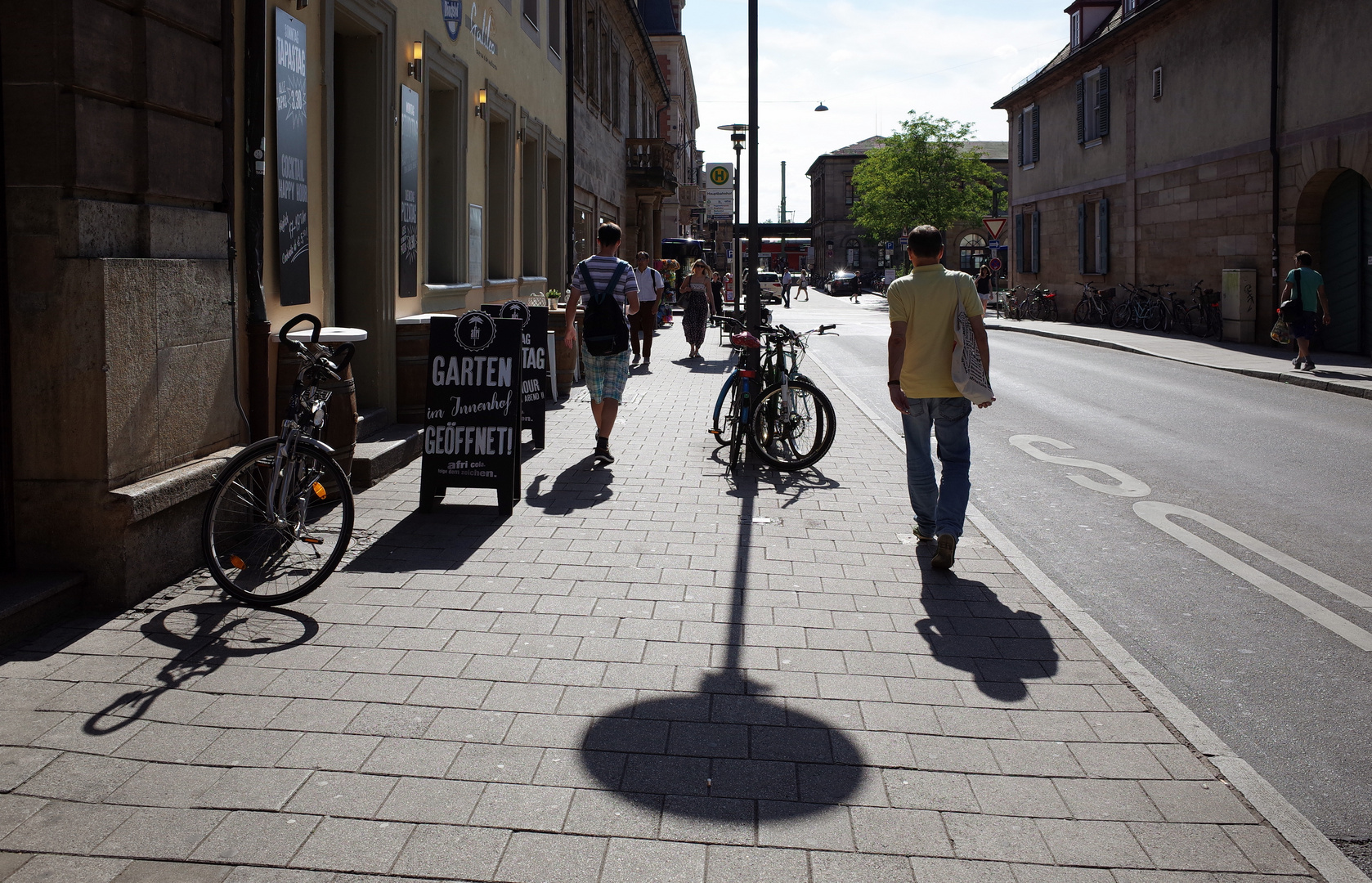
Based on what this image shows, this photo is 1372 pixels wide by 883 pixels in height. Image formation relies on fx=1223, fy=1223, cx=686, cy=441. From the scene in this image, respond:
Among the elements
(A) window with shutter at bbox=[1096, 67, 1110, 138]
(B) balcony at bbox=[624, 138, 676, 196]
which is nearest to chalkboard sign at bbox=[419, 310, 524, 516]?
(B) balcony at bbox=[624, 138, 676, 196]

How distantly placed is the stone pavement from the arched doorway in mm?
18023

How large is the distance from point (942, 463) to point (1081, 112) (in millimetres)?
31941

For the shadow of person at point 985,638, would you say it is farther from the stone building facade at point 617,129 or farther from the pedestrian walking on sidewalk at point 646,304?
the stone building facade at point 617,129

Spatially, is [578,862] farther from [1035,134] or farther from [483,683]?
[1035,134]

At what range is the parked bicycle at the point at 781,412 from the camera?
921cm

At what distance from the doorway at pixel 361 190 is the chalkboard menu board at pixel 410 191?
541 mm

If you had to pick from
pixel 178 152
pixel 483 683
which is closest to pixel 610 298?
pixel 178 152

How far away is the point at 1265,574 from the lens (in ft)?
20.5

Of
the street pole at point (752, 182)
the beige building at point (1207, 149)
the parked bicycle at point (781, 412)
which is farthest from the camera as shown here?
the beige building at point (1207, 149)

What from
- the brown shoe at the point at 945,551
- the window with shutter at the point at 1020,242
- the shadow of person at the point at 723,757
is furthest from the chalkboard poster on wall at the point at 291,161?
the window with shutter at the point at 1020,242

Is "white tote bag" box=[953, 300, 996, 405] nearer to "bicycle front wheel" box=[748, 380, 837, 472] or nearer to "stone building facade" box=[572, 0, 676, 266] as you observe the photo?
"bicycle front wheel" box=[748, 380, 837, 472]

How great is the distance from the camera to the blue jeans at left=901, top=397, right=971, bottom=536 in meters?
6.23

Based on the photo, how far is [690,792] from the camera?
351 centimetres

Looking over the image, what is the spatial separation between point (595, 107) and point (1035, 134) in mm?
20223
